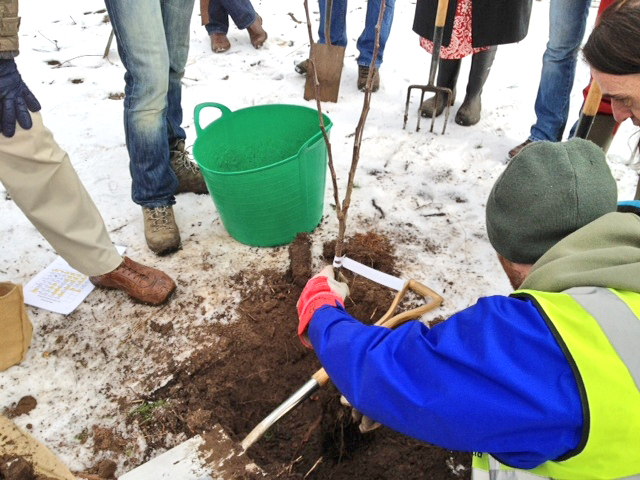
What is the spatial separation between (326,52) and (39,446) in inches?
111

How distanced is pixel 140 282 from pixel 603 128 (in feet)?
8.14

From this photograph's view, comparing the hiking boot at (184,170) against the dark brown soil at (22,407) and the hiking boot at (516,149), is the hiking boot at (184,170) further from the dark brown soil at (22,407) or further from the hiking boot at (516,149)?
the hiking boot at (516,149)

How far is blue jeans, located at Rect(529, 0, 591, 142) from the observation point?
2.50 meters

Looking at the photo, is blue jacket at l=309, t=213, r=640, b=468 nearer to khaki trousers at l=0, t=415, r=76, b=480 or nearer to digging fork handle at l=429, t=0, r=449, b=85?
khaki trousers at l=0, t=415, r=76, b=480

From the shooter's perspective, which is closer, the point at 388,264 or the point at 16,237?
the point at 388,264

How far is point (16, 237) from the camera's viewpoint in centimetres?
250

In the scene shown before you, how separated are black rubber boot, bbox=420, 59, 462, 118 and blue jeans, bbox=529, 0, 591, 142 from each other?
24.5 inches

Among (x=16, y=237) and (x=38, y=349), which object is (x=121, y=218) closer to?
(x=16, y=237)

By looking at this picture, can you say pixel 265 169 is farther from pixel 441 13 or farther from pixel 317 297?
pixel 441 13

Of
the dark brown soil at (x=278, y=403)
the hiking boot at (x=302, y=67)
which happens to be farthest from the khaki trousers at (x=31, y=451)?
the hiking boot at (x=302, y=67)

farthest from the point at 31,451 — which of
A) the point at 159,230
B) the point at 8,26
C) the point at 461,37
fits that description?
the point at 461,37

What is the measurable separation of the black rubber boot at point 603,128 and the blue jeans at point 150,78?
216cm

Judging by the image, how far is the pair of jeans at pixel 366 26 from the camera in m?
3.44

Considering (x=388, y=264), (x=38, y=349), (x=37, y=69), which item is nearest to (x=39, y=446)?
(x=38, y=349)
